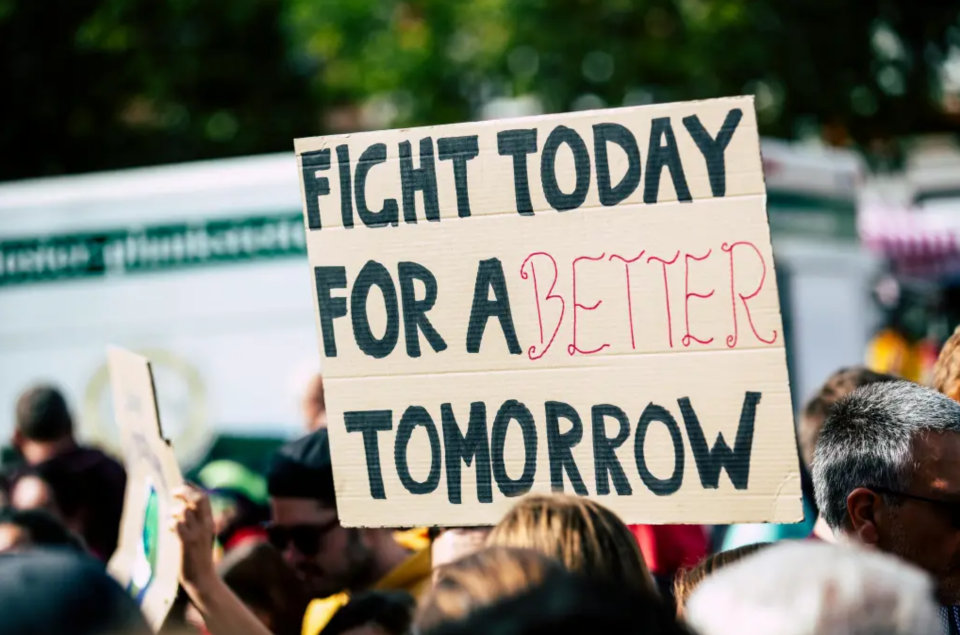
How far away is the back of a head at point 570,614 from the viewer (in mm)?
1425

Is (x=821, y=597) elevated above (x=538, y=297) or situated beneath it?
situated beneath

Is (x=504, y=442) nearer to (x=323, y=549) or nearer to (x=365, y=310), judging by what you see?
(x=365, y=310)

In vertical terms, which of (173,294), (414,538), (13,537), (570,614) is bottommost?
(414,538)

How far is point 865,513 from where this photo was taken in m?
2.48

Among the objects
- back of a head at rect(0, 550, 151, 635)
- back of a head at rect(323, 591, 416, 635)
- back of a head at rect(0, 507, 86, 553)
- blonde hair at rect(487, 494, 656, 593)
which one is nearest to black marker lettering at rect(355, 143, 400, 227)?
blonde hair at rect(487, 494, 656, 593)

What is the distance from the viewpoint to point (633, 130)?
259cm

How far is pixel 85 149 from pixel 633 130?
561 inches

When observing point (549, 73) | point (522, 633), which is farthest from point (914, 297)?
point (522, 633)

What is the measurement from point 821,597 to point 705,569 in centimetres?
87

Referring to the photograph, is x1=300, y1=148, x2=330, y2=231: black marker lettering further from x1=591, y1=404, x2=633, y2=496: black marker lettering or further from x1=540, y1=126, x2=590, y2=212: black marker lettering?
x1=591, y1=404, x2=633, y2=496: black marker lettering

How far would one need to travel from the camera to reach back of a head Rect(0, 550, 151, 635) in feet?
4.75

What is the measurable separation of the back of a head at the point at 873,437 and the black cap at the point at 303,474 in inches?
55.2

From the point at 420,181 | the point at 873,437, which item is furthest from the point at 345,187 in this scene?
the point at 873,437

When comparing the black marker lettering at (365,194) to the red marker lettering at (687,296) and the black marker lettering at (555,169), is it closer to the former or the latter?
the black marker lettering at (555,169)
